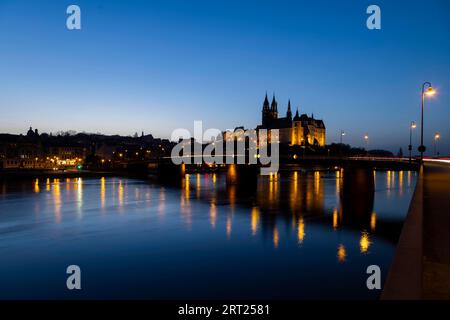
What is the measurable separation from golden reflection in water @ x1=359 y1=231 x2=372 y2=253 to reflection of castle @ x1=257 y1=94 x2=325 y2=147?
144 m

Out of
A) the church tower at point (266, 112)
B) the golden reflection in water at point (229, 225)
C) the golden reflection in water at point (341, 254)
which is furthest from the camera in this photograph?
the church tower at point (266, 112)

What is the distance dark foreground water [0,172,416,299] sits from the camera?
55.5ft

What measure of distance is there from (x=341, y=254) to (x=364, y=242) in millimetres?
4221

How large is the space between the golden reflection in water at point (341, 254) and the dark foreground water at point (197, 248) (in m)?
0.06

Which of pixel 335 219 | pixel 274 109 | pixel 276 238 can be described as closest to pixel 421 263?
pixel 276 238

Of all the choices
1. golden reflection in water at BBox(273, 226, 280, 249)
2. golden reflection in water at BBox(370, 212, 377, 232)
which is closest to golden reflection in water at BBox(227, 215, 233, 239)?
golden reflection in water at BBox(273, 226, 280, 249)

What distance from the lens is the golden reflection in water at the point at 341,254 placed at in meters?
21.3

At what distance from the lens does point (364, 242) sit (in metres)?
25.8

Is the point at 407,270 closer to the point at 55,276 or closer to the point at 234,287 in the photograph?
the point at 234,287

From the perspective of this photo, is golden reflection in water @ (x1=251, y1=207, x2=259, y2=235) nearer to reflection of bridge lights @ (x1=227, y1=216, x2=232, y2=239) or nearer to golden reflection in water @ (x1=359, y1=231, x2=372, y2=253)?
reflection of bridge lights @ (x1=227, y1=216, x2=232, y2=239)

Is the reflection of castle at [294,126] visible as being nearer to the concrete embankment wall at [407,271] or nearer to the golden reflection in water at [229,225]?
the golden reflection in water at [229,225]

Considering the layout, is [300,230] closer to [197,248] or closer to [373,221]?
[373,221]

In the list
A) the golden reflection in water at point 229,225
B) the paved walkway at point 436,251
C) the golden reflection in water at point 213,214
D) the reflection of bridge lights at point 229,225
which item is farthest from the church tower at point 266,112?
the paved walkway at point 436,251
